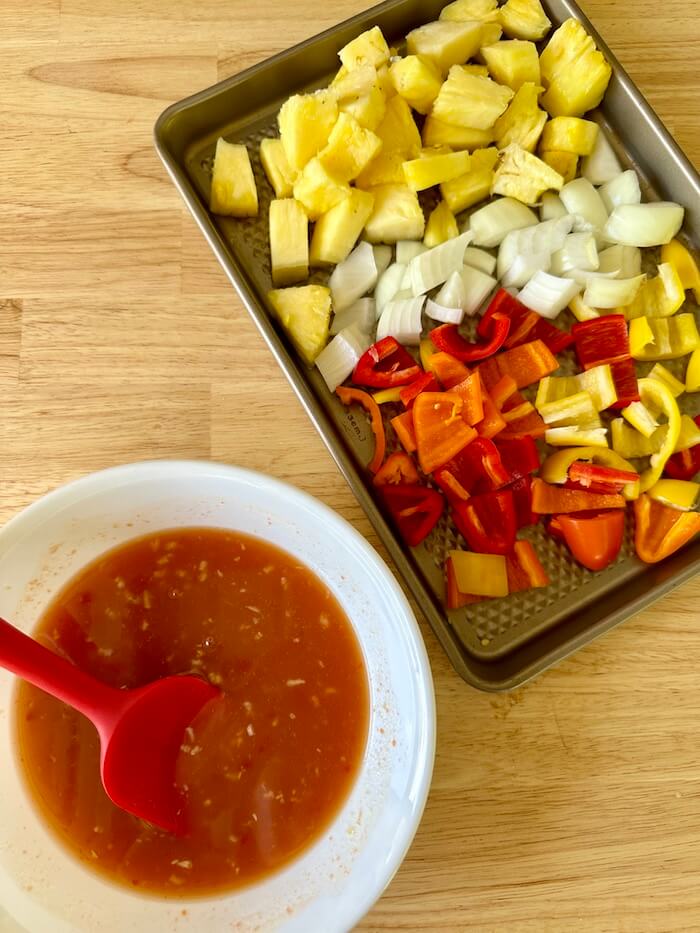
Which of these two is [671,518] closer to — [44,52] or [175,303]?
[175,303]

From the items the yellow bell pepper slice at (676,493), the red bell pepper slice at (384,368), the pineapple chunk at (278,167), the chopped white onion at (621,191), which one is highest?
the chopped white onion at (621,191)

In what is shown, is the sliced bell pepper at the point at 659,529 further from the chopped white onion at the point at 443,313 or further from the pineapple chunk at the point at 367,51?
the pineapple chunk at the point at 367,51

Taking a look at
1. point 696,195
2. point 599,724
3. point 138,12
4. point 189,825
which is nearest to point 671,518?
point 599,724

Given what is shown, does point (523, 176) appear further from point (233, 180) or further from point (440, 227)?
point (233, 180)

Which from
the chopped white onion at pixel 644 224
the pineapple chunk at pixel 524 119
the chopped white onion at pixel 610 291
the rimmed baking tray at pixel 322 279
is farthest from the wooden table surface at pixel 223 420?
the chopped white onion at pixel 644 224

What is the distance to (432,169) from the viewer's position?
1332 mm

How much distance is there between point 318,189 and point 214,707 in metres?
0.78

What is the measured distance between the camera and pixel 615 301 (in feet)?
4.44

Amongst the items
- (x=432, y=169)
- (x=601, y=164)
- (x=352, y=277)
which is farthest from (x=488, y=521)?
(x=601, y=164)

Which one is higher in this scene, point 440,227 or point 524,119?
point 524,119

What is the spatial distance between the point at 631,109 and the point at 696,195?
187mm

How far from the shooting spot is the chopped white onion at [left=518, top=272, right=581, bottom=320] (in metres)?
1.34

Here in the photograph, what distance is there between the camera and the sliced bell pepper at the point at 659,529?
4.17ft

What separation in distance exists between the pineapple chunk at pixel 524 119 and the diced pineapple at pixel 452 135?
0.02 meters
